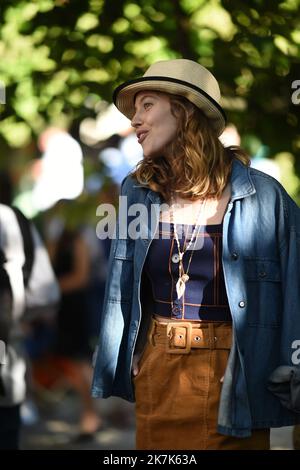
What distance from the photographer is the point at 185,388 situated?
444cm

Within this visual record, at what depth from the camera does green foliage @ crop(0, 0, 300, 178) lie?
21.8 ft

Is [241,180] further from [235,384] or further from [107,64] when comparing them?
[107,64]

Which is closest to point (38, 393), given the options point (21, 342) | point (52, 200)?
point (52, 200)

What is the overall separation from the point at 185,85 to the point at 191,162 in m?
0.32

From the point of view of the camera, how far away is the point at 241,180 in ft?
14.7

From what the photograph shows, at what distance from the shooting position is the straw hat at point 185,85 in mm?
4574

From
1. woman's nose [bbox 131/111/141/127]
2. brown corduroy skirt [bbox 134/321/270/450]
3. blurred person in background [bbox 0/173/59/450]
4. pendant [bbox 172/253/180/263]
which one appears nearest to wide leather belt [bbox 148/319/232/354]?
brown corduroy skirt [bbox 134/321/270/450]

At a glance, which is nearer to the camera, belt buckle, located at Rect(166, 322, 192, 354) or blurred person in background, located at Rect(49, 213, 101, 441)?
belt buckle, located at Rect(166, 322, 192, 354)

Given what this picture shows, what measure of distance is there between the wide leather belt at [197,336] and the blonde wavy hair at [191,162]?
50cm

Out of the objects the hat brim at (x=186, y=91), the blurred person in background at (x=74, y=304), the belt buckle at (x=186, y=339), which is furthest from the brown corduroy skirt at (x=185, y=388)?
the blurred person in background at (x=74, y=304)

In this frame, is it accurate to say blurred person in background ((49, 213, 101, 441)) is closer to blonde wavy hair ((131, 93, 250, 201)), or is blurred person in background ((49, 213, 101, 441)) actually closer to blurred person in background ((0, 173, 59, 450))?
blurred person in background ((0, 173, 59, 450))

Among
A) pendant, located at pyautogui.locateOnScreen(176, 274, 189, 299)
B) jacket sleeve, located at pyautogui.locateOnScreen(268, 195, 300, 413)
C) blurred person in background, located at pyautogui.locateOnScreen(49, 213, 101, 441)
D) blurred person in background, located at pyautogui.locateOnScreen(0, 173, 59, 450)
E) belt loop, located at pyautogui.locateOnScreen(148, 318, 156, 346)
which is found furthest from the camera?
blurred person in background, located at pyautogui.locateOnScreen(49, 213, 101, 441)

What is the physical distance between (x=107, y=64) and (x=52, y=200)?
3.66m

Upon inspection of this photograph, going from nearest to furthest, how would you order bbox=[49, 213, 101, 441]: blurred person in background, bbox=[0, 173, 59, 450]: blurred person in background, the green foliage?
bbox=[0, 173, 59, 450]: blurred person in background < the green foliage < bbox=[49, 213, 101, 441]: blurred person in background
